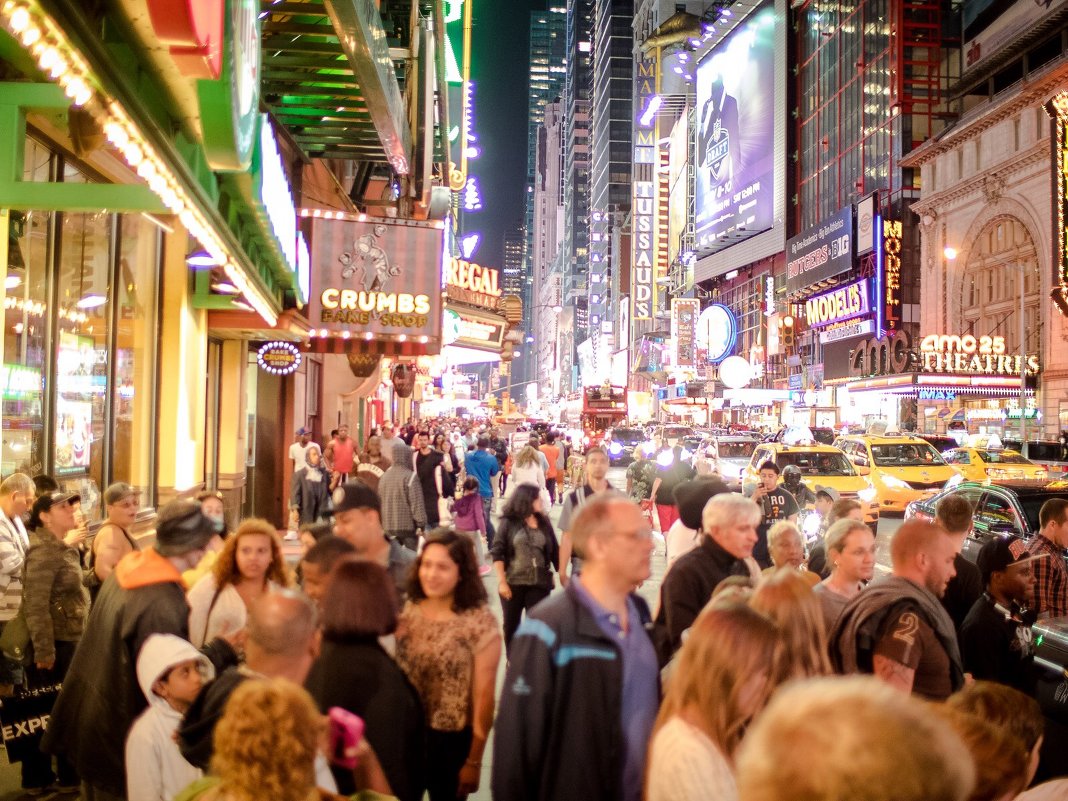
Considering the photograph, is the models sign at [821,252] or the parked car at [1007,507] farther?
the models sign at [821,252]

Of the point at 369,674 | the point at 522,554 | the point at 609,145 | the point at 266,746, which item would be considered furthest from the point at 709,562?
the point at 609,145

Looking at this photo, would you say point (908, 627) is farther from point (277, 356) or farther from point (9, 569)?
point (277, 356)

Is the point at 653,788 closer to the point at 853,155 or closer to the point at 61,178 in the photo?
the point at 61,178

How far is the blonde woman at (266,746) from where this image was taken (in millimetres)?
2467

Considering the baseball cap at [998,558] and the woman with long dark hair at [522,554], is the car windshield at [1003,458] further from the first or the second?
the woman with long dark hair at [522,554]

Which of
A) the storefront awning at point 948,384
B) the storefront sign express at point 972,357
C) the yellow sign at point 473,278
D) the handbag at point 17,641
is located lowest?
the handbag at point 17,641

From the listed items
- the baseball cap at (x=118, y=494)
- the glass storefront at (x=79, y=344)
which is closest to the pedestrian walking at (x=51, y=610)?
the baseball cap at (x=118, y=494)

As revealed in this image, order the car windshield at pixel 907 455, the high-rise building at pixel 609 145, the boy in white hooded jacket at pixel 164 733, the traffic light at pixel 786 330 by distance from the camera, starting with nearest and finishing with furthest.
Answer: the boy in white hooded jacket at pixel 164 733 → the car windshield at pixel 907 455 → the traffic light at pixel 786 330 → the high-rise building at pixel 609 145

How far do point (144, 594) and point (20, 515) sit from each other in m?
3.33

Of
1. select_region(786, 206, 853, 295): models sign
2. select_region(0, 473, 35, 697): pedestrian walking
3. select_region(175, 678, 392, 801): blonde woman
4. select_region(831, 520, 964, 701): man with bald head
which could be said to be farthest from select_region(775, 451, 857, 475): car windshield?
select_region(786, 206, 853, 295): models sign

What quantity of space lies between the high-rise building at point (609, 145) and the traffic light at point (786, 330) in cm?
7165

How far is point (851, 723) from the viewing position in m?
1.72

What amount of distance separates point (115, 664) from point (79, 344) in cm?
582

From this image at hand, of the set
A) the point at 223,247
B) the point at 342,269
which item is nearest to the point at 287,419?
the point at 342,269
